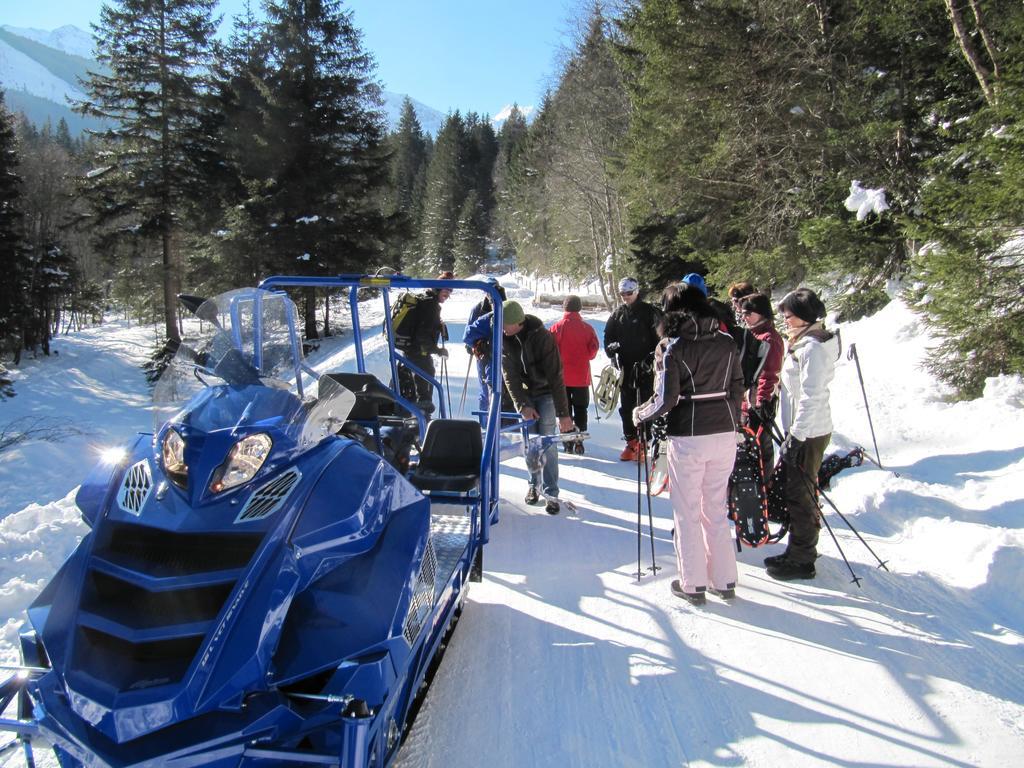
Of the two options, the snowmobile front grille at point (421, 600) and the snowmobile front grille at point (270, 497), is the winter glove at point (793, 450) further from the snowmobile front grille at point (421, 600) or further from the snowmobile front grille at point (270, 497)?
the snowmobile front grille at point (270, 497)

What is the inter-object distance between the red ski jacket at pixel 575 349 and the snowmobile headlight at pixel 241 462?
5.30 metres

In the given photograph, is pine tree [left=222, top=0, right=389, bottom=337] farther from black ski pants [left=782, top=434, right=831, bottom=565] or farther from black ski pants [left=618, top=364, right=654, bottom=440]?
black ski pants [left=782, top=434, right=831, bottom=565]

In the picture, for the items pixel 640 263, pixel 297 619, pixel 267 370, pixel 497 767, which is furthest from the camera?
pixel 640 263

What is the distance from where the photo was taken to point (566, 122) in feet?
79.2

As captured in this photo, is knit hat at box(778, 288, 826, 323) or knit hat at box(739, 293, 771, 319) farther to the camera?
knit hat at box(739, 293, 771, 319)

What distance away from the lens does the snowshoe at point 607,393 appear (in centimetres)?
934

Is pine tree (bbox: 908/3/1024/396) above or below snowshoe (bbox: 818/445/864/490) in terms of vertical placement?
above

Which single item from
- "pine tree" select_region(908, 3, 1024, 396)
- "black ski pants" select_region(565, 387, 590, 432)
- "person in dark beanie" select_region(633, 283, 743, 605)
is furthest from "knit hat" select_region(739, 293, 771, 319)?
"pine tree" select_region(908, 3, 1024, 396)

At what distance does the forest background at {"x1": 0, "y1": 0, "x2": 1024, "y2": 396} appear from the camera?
7703mm

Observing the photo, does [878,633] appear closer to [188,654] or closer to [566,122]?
[188,654]

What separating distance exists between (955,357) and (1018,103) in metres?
3.06

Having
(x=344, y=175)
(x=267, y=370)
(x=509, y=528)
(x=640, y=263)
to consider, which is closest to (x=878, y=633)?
(x=509, y=528)

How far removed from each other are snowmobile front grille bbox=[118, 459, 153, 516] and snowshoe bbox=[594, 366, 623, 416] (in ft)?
24.4

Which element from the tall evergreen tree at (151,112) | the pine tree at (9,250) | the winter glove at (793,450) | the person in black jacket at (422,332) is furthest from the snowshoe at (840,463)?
the pine tree at (9,250)
